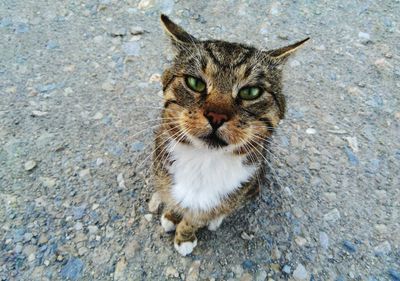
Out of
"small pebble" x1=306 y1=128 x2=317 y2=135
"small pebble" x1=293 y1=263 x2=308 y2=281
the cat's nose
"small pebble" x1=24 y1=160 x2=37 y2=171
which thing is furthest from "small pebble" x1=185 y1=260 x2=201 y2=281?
"small pebble" x1=306 y1=128 x2=317 y2=135

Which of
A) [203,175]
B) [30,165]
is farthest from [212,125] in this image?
[30,165]

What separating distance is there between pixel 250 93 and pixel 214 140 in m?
0.35

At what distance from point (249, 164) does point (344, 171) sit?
3.84 feet

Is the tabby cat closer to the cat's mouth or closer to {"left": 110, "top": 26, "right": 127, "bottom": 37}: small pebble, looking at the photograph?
the cat's mouth

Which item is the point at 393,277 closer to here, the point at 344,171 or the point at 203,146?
the point at 344,171

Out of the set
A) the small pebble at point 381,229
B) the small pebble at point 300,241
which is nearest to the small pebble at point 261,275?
the small pebble at point 300,241

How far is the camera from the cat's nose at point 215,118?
1894 millimetres

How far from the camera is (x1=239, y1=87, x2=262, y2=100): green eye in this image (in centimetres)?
211

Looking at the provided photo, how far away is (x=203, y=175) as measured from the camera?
225 centimetres

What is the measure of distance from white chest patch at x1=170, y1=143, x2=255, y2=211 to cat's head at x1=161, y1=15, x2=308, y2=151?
13 centimetres

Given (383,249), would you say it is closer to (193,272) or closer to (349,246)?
(349,246)

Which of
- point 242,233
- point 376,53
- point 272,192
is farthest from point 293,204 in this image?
point 376,53

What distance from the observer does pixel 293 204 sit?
286cm

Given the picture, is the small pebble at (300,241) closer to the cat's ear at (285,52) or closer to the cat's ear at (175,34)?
the cat's ear at (285,52)
